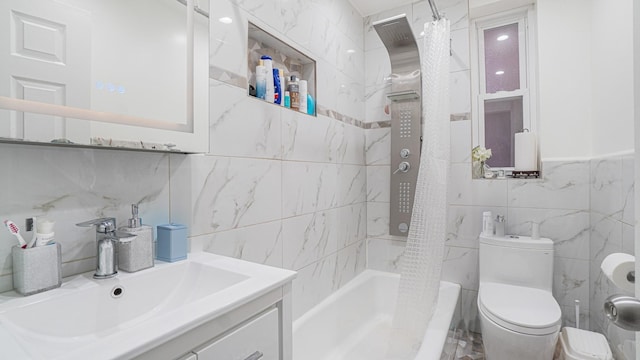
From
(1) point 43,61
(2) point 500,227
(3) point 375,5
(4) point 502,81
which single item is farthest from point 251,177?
(4) point 502,81

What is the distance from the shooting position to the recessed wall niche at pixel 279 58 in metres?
1.58

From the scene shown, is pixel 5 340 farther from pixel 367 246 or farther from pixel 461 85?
pixel 461 85

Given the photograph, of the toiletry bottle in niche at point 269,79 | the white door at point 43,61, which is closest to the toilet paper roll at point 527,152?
the toiletry bottle in niche at point 269,79

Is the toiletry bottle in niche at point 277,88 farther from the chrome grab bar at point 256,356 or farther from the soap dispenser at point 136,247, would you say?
the chrome grab bar at point 256,356

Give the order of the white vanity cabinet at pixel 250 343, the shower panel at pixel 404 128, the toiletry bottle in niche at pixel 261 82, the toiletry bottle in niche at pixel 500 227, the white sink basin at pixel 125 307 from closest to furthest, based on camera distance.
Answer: the white sink basin at pixel 125 307, the white vanity cabinet at pixel 250 343, the toiletry bottle in niche at pixel 261 82, the toiletry bottle in niche at pixel 500 227, the shower panel at pixel 404 128

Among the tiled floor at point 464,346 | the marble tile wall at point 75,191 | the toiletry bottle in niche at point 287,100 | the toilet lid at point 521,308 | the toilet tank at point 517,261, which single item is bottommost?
the tiled floor at point 464,346

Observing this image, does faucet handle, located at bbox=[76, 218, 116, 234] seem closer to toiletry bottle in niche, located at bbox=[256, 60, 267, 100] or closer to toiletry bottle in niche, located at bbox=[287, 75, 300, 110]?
toiletry bottle in niche, located at bbox=[256, 60, 267, 100]

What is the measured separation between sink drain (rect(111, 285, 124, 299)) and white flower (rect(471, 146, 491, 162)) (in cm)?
236

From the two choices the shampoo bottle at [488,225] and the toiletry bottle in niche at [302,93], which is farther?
the shampoo bottle at [488,225]

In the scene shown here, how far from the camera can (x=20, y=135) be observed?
73cm

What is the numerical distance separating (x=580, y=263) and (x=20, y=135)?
9.57 feet

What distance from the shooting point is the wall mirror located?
0.75 metres

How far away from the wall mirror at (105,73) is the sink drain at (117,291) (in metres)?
0.42

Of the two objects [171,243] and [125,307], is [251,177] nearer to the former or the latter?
[171,243]
